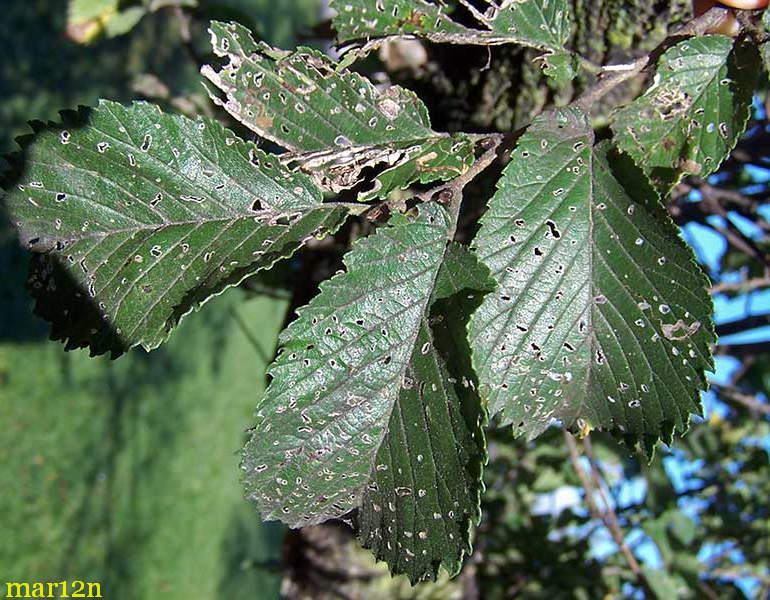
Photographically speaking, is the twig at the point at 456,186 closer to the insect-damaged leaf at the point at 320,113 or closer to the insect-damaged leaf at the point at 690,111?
the insect-damaged leaf at the point at 320,113

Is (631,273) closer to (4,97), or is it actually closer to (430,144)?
(430,144)

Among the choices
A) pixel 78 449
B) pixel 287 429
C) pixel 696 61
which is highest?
pixel 696 61

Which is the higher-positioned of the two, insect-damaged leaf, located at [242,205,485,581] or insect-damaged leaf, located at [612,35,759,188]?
insect-damaged leaf, located at [612,35,759,188]

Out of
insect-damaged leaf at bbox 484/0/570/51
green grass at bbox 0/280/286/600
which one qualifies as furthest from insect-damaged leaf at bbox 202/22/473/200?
green grass at bbox 0/280/286/600

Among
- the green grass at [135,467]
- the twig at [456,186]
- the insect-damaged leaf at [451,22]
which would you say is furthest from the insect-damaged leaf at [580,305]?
the green grass at [135,467]

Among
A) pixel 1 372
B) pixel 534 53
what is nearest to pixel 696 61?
pixel 534 53

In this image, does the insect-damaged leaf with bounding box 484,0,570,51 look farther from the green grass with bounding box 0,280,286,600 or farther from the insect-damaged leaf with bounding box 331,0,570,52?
the green grass with bounding box 0,280,286,600
